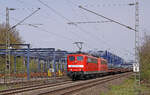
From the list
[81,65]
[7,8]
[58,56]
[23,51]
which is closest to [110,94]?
[7,8]

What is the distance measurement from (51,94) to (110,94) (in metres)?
4.20

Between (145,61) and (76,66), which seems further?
(76,66)

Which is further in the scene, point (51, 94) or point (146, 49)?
point (146, 49)

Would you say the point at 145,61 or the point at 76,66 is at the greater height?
the point at 145,61

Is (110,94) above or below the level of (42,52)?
below

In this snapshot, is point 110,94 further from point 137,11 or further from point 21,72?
point 21,72

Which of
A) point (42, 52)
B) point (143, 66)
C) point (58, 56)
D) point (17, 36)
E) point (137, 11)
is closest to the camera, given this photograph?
point (137, 11)

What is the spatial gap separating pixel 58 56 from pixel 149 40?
21175mm

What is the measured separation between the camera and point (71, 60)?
35531 mm

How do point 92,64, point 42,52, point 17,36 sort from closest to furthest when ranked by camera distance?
point 92,64, point 42,52, point 17,36

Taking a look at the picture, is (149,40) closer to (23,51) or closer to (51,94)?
(23,51)

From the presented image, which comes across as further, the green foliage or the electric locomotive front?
the electric locomotive front

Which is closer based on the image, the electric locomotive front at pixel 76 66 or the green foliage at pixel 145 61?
the green foliage at pixel 145 61

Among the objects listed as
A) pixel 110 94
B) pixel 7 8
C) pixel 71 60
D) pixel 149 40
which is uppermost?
pixel 7 8
